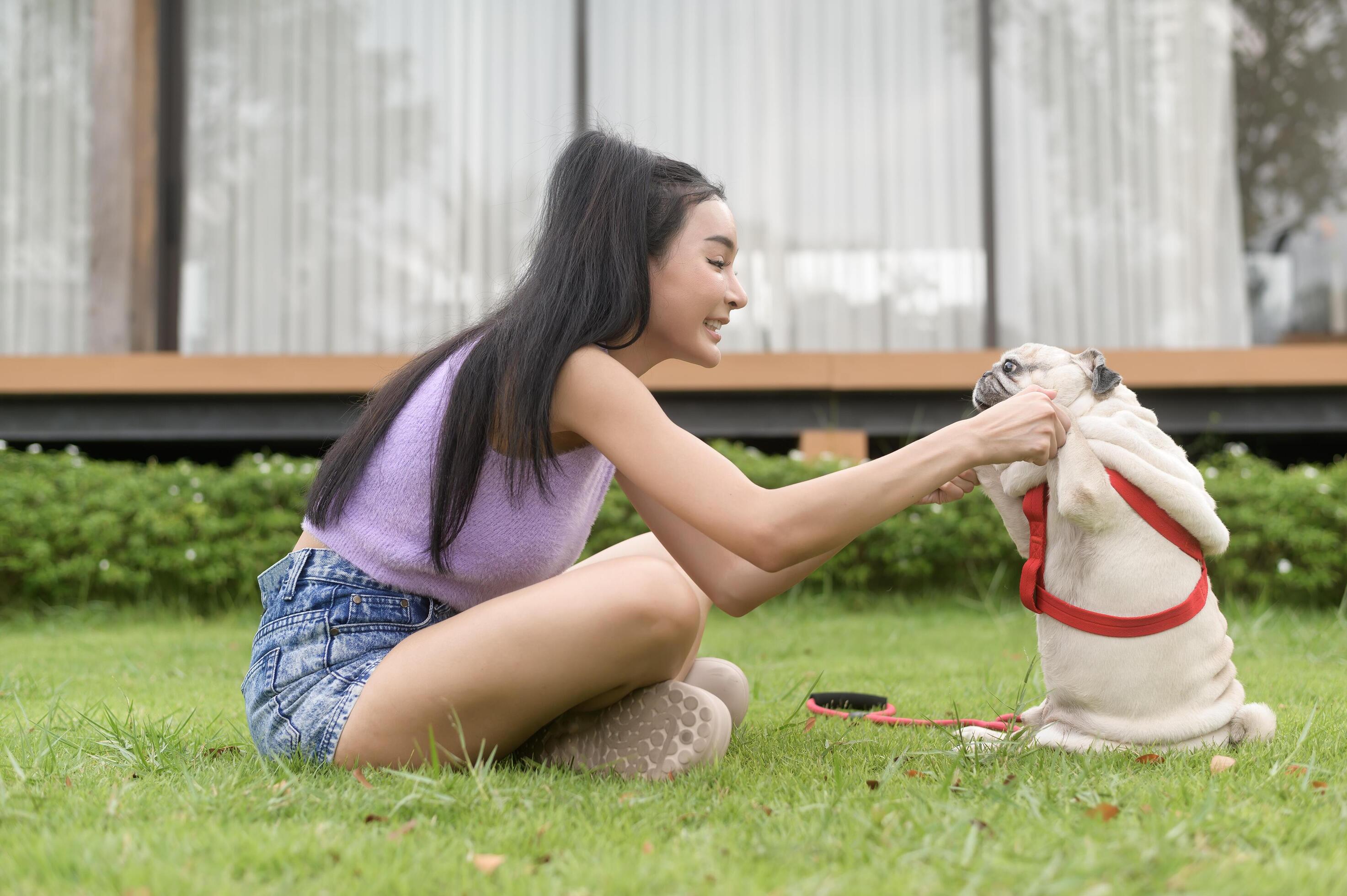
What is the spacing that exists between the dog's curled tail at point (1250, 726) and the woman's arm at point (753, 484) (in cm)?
75

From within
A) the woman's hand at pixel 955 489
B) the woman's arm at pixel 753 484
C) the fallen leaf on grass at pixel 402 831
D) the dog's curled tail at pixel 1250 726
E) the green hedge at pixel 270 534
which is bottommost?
the green hedge at pixel 270 534

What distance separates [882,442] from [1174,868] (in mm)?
5365

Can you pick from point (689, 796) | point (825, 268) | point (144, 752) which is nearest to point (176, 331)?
point (825, 268)

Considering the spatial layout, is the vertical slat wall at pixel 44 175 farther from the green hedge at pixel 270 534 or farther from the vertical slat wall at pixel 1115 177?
the vertical slat wall at pixel 1115 177

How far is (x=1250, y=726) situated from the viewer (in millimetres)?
2207

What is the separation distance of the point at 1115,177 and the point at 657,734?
6.59 meters

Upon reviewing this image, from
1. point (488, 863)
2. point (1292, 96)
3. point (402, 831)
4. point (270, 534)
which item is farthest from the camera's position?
point (1292, 96)

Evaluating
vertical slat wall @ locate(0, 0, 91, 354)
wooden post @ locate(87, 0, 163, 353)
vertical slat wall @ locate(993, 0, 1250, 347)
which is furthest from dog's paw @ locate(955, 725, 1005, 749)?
vertical slat wall @ locate(0, 0, 91, 354)

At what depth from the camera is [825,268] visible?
742cm

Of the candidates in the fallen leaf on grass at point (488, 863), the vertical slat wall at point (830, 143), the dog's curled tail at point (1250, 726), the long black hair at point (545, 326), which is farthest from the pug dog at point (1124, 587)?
the vertical slat wall at point (830, 143)

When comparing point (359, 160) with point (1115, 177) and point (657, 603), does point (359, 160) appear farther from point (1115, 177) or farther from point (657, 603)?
point (657, 603)

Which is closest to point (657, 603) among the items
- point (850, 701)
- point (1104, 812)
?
point (1104, 812)

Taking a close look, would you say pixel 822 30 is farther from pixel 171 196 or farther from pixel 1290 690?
pixel 1290 690

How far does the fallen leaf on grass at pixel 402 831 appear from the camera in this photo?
5.27 feet
